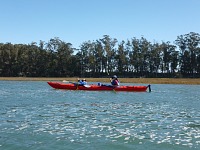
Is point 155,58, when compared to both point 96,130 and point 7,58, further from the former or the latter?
point 96,130

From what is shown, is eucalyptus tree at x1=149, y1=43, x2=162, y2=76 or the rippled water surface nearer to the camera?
the rippled water surface

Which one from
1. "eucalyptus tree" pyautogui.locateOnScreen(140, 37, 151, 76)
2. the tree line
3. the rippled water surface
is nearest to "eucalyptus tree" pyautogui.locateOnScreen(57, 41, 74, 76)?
the tree line

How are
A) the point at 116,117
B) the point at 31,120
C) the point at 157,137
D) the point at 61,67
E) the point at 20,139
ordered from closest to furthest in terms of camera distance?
1. the point at 20,139
2. the point at 157,137
3. the point at 31,120
4. the point at 116,117
5. the point at 61,67

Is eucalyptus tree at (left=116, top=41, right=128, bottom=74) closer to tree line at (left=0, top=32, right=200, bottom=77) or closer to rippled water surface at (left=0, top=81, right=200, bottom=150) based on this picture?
tree line at (left=0, top=32, right=200, bottom=77)

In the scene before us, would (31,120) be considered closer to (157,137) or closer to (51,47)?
(157,137)

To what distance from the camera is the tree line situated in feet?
344

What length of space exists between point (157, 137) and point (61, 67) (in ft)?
306

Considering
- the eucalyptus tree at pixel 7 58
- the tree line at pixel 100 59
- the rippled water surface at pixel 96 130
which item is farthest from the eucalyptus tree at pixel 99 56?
the rippled water surface at pixel 96 130

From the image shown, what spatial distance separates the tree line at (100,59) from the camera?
4129 inches

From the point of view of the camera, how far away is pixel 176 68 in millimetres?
106562

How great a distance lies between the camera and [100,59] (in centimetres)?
10706

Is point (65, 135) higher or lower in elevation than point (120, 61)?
lower

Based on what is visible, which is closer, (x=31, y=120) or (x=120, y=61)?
(x=31, y=120)

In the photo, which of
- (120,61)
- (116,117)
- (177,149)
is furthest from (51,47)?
(177,149)
